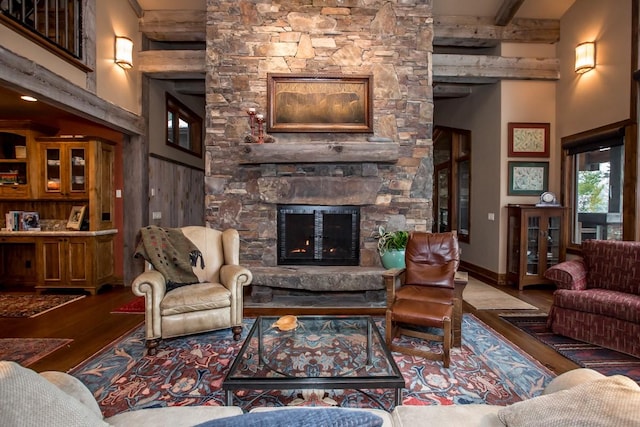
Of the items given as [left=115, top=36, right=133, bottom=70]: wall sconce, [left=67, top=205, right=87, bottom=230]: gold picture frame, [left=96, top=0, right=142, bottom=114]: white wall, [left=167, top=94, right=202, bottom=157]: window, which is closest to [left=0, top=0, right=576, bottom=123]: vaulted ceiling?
[left=96, top=0, right=142, bottom=114]: white wall

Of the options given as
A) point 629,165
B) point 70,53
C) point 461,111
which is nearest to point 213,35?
point 70,53

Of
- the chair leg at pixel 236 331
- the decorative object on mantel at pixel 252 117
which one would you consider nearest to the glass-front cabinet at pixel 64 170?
the decorative object on mantel at pixel 252 117

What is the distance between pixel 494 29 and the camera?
5090mm

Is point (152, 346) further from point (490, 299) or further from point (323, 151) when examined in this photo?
point (490, 299)

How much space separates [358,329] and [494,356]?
1180 millimetres

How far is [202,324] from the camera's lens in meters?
2.94

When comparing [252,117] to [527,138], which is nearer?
[252,117]

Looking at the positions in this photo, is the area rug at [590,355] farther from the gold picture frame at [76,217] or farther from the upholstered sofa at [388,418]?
the gold picture frame at [76,217]

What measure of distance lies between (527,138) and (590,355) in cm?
348

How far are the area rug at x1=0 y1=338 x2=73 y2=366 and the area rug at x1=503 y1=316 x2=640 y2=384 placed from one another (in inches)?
165

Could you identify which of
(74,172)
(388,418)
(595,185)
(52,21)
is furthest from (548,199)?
(74,172)

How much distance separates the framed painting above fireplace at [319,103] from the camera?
4398 mm

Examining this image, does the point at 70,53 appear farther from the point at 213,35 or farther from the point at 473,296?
the point at 473,296

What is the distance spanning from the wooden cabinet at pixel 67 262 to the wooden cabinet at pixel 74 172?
286 millimetres
